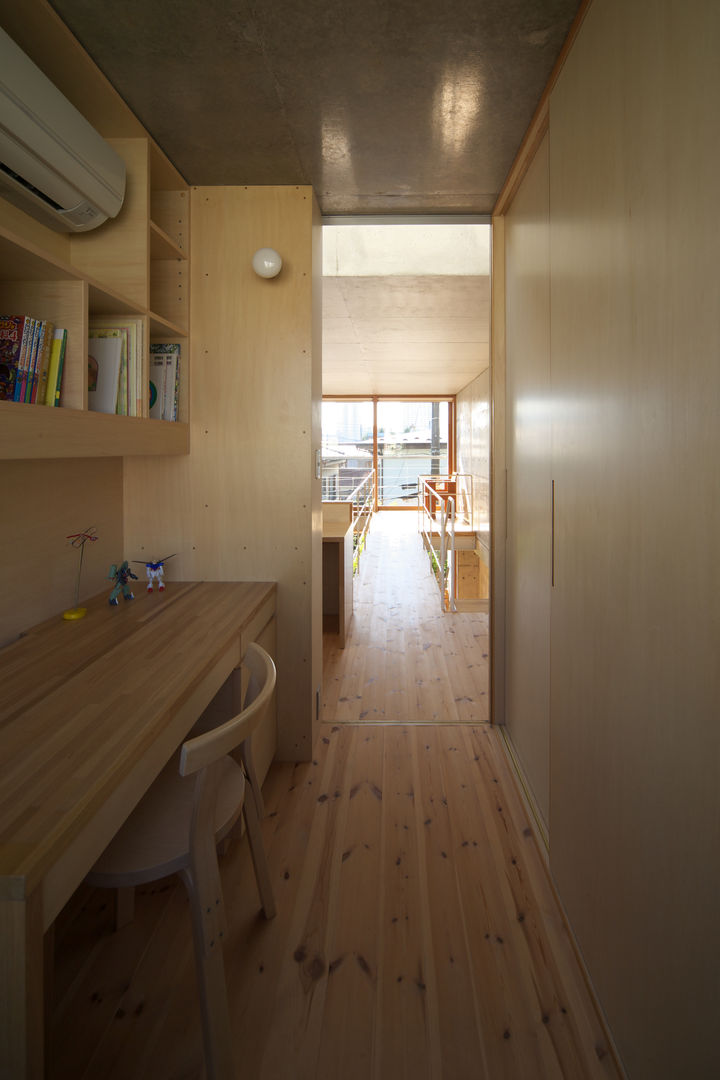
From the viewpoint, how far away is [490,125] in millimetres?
1918

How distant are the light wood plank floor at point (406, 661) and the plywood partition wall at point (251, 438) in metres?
0.70

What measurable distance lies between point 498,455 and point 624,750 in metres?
1.66

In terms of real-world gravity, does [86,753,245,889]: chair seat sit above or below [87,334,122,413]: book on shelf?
below

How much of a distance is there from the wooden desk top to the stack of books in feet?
2.14

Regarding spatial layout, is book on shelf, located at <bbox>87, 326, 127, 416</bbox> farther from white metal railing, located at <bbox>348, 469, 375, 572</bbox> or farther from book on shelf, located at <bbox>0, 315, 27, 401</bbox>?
white metal railing, located at <bbox>348, 469, 375, 572</bbox>

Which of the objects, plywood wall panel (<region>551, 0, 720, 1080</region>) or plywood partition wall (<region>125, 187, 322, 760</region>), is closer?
plywood wall panel (<region>551, 0, 720, 1080</region>)

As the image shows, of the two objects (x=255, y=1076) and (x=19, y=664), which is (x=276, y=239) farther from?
(x=255, y=1076)

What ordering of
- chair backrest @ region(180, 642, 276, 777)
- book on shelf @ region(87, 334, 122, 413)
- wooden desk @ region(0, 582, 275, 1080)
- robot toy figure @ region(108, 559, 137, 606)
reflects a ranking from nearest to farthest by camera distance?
wooden desk @ region(0, 582, 275, 1080), chair backrest @ region(180, 642, 276, 777), book on shelf @ region(87, 334, 122, 413), robot toy figure @ region(108, 559, 137, 606)

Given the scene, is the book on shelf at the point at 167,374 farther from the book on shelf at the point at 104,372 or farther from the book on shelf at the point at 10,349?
the book on shelf at the point at 10,349

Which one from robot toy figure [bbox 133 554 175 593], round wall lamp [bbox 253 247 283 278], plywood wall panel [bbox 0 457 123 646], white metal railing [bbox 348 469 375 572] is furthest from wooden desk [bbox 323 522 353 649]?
round wall lamp [bbox 253 247 283 278]

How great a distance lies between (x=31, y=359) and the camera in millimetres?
1409

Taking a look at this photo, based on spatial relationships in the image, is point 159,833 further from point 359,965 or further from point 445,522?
point 445,522

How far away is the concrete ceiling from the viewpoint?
4.78 ft

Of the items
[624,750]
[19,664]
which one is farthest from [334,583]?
[624,750]
